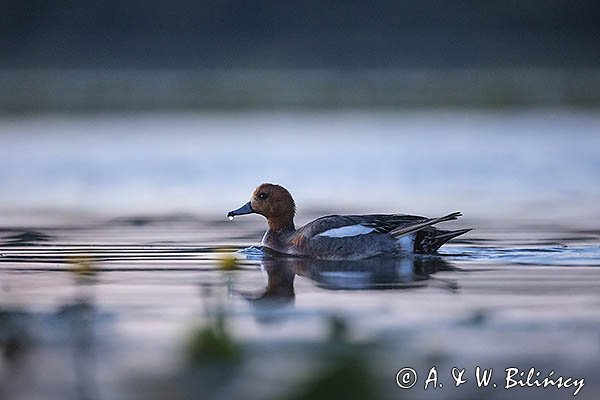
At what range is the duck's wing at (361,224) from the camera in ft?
32.8

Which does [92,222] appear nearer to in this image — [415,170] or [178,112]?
[415,170]

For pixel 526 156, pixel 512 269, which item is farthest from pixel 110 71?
pixel 512 269

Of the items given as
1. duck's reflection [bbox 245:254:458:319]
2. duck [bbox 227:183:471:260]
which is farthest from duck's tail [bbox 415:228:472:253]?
duck's reflection [bbox 245:254:458:319]

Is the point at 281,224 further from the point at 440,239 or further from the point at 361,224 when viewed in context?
the point at 440,239

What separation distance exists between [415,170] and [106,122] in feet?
35.8

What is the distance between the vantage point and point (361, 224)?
10055 mm

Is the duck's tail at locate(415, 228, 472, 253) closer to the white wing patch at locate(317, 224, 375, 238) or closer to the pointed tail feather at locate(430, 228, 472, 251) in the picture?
the pointed tail feather at locate(430, 228, 472, 251)

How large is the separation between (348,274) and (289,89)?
24.5m

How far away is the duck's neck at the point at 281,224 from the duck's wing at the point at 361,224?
0.53 metres

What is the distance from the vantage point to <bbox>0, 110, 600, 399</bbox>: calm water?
577 cm

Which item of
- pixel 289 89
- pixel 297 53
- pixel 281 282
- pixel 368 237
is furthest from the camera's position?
pixel 297 53

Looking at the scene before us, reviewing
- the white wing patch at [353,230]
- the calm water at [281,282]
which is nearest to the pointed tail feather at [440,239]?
the calm water at [281,282]

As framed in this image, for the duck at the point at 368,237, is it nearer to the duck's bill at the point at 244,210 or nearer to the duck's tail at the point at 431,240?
the duck's tail at the point at 431,240

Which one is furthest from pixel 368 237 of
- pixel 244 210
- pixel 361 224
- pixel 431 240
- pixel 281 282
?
pixel 281 282
